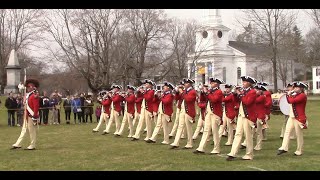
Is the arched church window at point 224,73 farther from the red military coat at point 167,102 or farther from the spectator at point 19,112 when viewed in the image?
the red military coat at point 167,102

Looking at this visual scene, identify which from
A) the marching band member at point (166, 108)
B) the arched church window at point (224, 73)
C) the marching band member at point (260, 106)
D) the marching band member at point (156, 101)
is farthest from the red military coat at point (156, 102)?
the arched church window at point (224, 73)

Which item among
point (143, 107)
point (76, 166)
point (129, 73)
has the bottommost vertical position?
point (76, 166)

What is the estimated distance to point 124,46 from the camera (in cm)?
5006

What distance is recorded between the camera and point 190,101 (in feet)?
45.1

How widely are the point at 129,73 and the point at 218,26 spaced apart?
1213 inches

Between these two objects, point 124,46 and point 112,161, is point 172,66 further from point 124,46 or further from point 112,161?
point 112,161

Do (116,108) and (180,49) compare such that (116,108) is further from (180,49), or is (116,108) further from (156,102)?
(180,49)

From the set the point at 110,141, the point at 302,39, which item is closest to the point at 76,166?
the point at 110,141

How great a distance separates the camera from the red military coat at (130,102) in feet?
59.1

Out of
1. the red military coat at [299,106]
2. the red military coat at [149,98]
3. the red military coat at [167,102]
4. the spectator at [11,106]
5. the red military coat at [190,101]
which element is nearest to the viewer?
the red military coat at [299,106]

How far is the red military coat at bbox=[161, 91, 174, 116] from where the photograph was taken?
1510 cm

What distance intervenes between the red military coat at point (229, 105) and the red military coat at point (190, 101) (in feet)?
2.89

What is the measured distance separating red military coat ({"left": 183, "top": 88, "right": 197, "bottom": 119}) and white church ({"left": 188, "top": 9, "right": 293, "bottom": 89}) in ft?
174

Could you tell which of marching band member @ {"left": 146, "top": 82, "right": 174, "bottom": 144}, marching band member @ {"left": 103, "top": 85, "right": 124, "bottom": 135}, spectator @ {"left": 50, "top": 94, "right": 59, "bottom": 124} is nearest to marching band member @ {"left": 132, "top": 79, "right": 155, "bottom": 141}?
marching band member @ {"left": 146, "top": 82, "right": 174, "bottom": 144}
